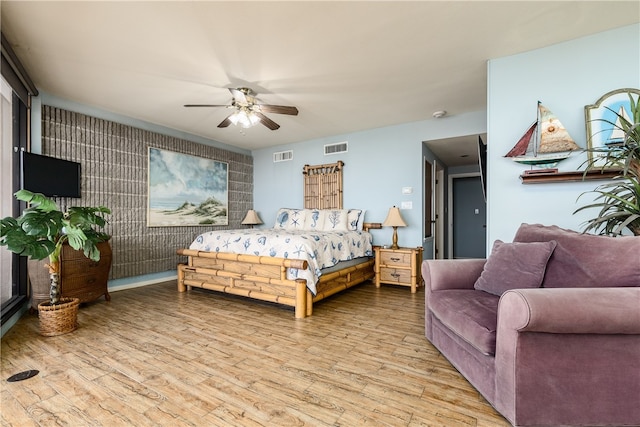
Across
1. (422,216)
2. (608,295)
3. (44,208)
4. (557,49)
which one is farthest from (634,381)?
(44,208)

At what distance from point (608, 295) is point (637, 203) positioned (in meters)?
1.00

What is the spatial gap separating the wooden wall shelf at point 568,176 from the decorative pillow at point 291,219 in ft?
10.9

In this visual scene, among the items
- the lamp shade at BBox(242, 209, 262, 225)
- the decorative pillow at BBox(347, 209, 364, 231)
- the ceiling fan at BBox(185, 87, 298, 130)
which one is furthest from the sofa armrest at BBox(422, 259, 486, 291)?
the lamp shade at BBox(242, 209, 262, 225)

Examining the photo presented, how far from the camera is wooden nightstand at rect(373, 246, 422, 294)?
414cm

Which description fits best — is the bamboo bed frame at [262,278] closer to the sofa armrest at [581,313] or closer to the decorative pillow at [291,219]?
the decorative pillow at [291,219]

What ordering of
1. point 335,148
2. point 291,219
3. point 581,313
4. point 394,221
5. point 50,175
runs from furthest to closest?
point 335,148
point 291,219
point 394,221
point 50,175
point 581,313

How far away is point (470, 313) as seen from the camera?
67.7 inches

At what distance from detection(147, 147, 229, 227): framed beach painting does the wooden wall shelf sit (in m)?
4.77

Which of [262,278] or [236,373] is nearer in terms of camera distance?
[236,373]

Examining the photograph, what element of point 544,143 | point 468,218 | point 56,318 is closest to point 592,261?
point 544,143

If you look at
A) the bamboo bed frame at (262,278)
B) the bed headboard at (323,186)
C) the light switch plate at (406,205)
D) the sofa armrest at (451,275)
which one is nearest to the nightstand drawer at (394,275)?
the bamboo bed frame at (262,278)

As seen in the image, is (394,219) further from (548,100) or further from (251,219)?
(251,219)

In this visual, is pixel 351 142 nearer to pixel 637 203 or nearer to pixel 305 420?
pixel 637 203

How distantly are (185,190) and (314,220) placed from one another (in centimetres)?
229
